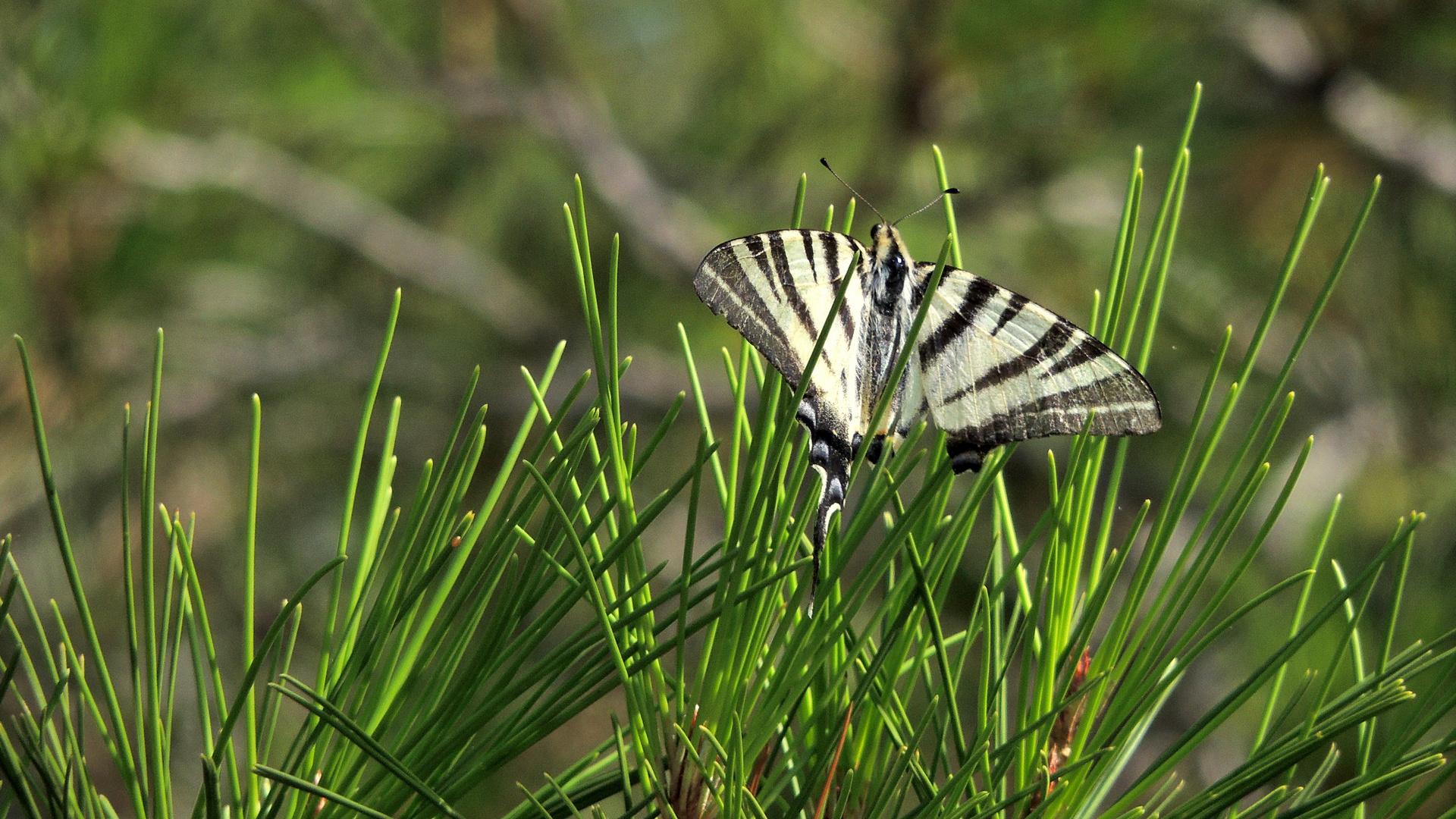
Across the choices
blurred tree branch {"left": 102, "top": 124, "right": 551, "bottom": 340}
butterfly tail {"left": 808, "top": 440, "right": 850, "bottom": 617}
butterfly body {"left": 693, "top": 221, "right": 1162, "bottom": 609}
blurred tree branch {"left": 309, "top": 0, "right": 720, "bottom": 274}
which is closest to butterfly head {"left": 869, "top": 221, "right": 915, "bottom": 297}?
butterfly body {"left": 693, "top": 221, "right": 1162, "bottom": 609}

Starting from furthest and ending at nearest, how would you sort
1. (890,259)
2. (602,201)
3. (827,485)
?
(602,201)
(890,259)
(827,485)

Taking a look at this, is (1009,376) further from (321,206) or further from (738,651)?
(321,206)

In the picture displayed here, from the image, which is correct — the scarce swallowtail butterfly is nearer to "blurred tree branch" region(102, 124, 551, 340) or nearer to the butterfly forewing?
the butterfly forewing

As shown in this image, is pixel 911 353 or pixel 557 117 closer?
pixel 911 353

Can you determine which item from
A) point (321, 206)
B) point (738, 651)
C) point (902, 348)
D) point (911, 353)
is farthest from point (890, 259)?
point (321, 206)

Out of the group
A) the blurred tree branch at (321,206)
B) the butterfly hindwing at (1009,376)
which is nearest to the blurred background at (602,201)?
the blurred tree branch at (321,206)

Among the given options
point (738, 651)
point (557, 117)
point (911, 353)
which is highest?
point (557, 117)

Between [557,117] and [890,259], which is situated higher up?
[557,117]

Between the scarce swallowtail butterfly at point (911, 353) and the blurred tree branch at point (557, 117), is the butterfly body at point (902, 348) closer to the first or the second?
the scarce swallowtail butterfly at point (911, 353)
